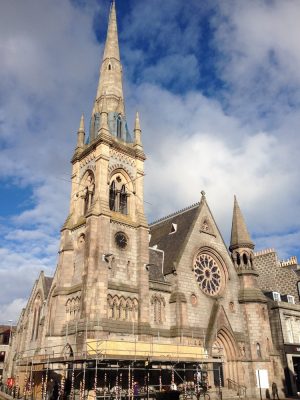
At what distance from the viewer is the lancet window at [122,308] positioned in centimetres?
2993

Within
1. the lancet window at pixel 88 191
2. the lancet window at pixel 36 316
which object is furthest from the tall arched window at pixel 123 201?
the lancet window at pixel 36 316

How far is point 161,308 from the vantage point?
3362cm

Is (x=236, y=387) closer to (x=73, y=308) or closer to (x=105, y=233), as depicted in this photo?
(x=73, y=308)

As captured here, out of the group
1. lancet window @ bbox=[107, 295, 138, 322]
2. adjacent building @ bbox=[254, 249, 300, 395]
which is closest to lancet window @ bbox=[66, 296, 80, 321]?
lancet window @ bbox=[107, 295, 138, 322]

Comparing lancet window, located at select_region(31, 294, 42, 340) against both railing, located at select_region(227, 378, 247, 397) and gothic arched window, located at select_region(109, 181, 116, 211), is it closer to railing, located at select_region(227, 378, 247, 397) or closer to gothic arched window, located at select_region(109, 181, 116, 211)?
gothic arched window, located at select_region(109, 181, 116, 211)

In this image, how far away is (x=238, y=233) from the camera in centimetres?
4300

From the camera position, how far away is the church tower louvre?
29.8 m

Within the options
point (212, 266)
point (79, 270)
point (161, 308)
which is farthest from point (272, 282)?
point (79, 270)

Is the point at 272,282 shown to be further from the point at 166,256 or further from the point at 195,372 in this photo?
the point at 195,372

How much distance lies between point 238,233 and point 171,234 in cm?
777

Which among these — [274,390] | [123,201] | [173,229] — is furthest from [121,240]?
[274,390]

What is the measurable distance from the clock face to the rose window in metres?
8.03

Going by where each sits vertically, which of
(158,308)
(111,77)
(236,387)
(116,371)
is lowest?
(236,387)

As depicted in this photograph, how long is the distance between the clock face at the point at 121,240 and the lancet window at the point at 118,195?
113 inches
